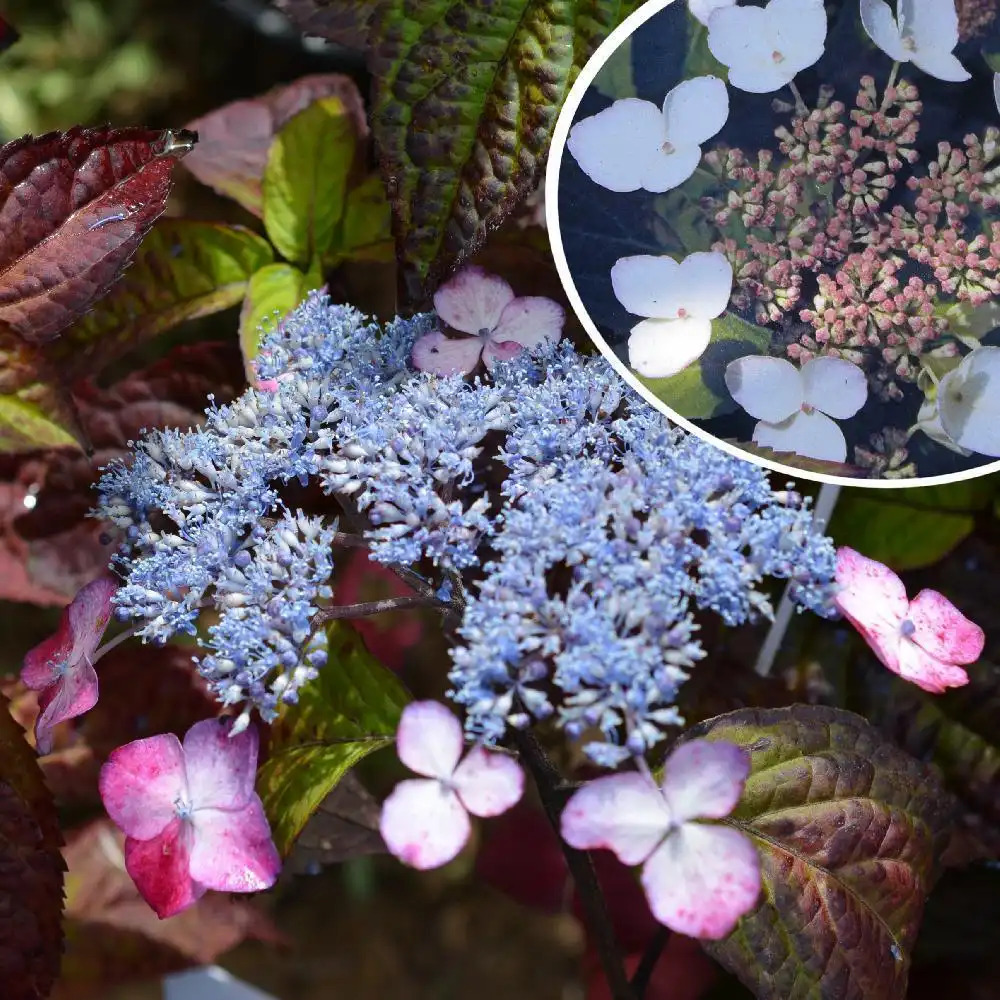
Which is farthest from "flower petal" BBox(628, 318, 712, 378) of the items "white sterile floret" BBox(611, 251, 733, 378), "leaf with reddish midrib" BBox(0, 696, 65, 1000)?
"leaf with reddish midrib" BBox(0, 696, 65, 1000)

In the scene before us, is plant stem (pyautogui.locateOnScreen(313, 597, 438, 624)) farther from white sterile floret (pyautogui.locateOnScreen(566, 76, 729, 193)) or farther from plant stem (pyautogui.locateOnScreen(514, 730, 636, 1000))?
white sterile floret (pyautogui.locateOnScreen(566, 76, 729, 193))

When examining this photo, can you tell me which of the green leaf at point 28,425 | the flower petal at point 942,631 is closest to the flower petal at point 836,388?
the flower petal at point 942,631

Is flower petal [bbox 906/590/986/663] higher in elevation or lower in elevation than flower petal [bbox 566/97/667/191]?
lower

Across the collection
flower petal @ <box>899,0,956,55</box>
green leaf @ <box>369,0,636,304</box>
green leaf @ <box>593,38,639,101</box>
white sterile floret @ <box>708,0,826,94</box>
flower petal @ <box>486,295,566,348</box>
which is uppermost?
flower petal @ <box>899,0,956,55</box>

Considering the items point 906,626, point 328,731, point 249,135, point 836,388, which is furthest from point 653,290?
point 249,135

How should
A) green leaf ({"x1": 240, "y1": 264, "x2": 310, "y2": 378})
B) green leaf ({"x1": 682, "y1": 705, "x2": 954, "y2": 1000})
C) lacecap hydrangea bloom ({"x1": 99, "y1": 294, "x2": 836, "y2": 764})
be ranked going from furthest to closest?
1. green leaf ({"x1": 240, "y1": 264, "x2": 310, "y2": 378})
2. green leaf ({"x1": 682, "y1": 705, "x2": 954, "y2": 1000})
3. lacecap hydrangea bloom ({"x1": 99, "y1": 294, "x2": 836, "y2": 764})

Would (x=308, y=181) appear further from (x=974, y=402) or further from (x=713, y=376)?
(x=974, y=402)

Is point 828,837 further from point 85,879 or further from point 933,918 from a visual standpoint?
point 85,879
